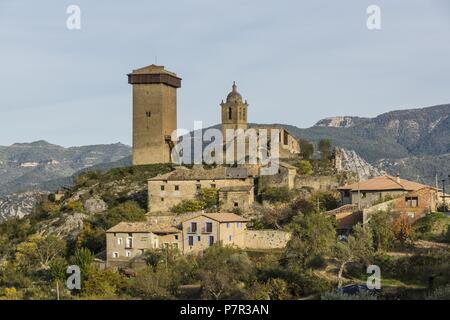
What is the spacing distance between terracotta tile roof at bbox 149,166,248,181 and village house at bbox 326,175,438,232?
686cm

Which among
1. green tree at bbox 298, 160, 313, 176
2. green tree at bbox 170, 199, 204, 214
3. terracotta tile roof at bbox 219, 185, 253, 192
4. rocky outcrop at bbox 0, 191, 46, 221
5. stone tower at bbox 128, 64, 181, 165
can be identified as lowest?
rocky outcrop at bbox 0, 191, 46, 221

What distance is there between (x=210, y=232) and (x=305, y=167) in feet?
40.5

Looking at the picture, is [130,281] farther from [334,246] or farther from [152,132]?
[152,132]

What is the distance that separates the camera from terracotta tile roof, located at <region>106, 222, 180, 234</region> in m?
59.4

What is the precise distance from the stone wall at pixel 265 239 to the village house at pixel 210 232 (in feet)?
1.24

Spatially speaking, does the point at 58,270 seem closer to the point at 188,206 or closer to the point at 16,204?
the point at 188,206

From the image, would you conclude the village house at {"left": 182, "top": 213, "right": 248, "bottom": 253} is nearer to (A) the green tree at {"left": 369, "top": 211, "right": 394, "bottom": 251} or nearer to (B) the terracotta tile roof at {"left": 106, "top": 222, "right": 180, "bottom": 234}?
(B) the terracotta tile roof at {"left": 106, "top": 222, "right": 180, "bottom": 234}

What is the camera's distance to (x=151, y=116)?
7644cm

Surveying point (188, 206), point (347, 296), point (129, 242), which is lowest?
point (347, 296)

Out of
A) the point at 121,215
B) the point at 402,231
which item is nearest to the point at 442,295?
the point at 402,231

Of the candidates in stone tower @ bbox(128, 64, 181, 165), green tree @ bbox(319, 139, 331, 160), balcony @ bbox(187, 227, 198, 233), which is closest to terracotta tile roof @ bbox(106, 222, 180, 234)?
balcony @ bbox(187, 227, 198, 233)

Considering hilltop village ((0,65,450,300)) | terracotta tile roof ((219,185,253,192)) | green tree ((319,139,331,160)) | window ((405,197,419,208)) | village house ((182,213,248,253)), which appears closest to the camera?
hilltop village ((0,65,450,300))
